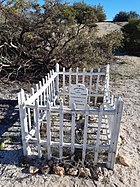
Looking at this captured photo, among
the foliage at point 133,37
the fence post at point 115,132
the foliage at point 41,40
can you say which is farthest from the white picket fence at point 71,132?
the foliage at point 133,37

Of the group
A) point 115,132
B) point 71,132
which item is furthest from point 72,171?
point 115,132

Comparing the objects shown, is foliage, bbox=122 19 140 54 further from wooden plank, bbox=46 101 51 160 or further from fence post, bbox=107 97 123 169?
wooden plank, bbox=46 101 51 160

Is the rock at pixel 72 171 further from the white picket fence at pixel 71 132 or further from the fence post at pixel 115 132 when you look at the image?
the fence post at pixel 115 132

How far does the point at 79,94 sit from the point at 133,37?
31.7 ft

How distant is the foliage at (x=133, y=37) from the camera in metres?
11.6

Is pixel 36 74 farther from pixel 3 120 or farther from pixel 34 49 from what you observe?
pixel 3 120

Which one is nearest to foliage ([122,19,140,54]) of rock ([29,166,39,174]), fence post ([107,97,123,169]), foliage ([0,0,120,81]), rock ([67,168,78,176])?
foliage ([0,0,120,81])

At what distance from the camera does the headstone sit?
338cm

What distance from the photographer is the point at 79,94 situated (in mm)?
3408

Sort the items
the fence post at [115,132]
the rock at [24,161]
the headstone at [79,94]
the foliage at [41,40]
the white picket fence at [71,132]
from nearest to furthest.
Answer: the fence post at [115,132]
the white picket fence at [71,132]
the rock at [24,161]
the headstone at [79,94]
the foliage at [41,40]

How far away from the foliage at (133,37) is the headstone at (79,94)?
9.25m

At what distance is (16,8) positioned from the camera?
5.78 meters

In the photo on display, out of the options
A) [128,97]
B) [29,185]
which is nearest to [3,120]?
[29,185]

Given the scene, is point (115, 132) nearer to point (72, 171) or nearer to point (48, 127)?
point (72, 171)
